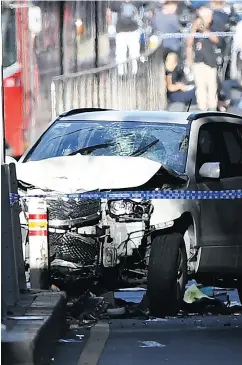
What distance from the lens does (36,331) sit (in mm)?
6391

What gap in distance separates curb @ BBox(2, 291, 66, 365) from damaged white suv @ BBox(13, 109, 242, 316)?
1107mm

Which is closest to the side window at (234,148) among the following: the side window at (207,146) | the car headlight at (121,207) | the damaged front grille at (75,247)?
the side window at (207,146)

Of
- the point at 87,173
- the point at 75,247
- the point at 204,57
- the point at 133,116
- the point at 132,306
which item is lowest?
the point at 132,306

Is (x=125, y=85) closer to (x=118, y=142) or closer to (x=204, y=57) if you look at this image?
(x=118, y=142)

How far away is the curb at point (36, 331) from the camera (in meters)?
6.09

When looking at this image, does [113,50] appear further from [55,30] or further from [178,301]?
[178,301]

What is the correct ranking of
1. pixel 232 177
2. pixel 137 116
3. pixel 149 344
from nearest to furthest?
1. pixel 149 344
2. pixel 137 116
3. pixel 232 177

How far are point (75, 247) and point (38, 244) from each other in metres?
0.34

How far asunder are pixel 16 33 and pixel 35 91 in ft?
1.85

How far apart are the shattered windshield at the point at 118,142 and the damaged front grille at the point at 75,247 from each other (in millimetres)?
789

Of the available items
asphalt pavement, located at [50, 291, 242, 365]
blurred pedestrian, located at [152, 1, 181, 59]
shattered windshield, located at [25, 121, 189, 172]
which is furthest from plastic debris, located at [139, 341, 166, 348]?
blurred pedestrian, located at [152, 1, 181, 59]

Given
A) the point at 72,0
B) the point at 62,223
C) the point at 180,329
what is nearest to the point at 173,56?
the point at 72,0

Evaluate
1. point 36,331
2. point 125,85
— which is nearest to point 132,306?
point 125,85

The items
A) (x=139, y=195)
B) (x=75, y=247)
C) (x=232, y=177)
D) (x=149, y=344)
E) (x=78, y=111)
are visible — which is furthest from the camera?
(x=232, y=177)
